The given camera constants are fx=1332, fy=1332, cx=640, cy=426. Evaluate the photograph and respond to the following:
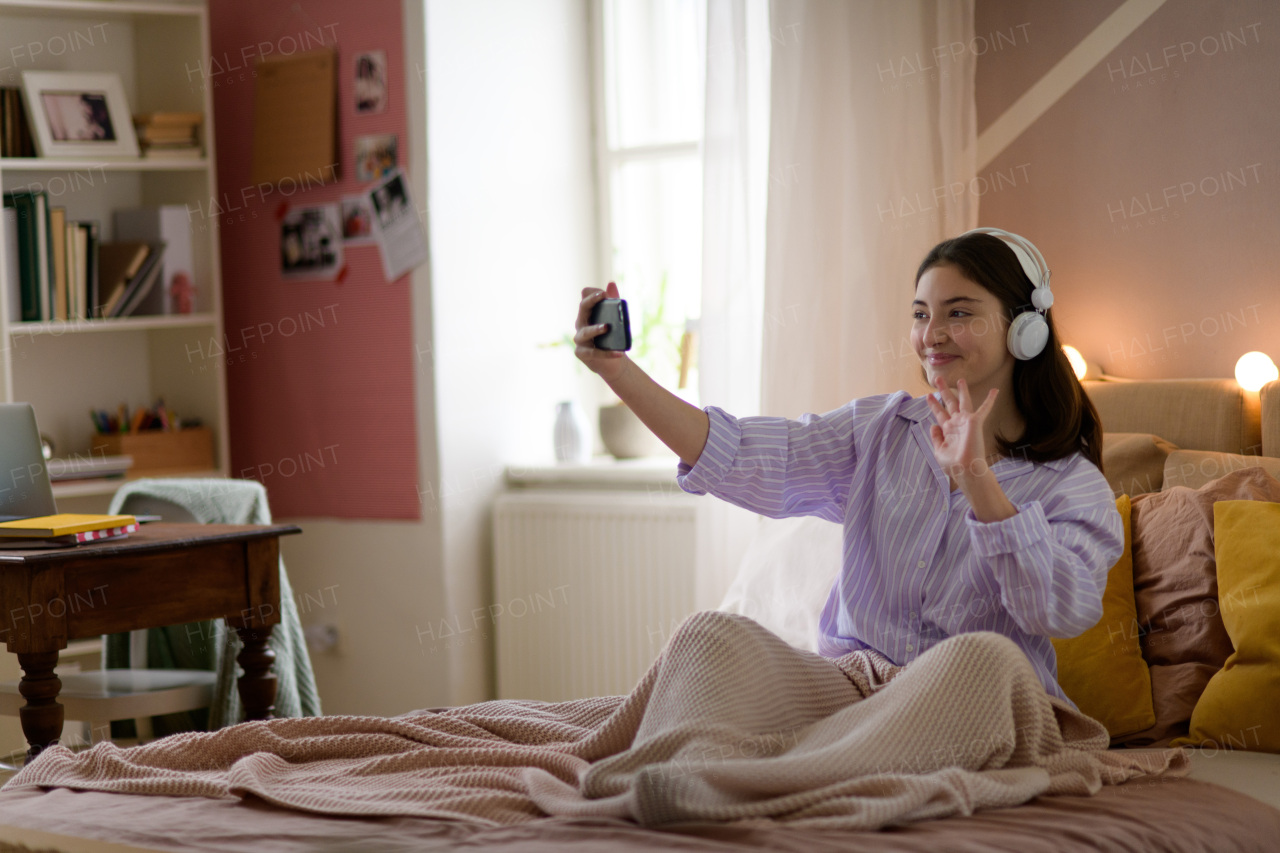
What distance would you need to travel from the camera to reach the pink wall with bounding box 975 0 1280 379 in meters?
2.35

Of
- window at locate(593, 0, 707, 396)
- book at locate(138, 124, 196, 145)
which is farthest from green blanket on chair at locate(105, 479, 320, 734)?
window at locate(593, 0, 707, 396)

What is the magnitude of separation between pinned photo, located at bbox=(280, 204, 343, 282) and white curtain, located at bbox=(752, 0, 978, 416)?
3.96 ft

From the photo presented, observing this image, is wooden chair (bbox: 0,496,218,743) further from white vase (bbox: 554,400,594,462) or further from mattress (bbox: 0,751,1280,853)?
mattress (bbox: 0,751,1280,853)

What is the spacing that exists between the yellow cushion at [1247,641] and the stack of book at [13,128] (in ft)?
9.10

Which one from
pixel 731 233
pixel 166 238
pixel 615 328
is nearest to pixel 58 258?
pixel 166 238

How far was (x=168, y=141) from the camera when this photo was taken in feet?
10.9

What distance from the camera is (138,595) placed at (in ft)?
7.39

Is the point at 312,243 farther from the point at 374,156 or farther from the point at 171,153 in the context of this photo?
the point at 171,153

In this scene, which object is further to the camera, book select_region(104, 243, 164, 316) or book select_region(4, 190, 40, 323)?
book select_region(104, 243, 164, 316)

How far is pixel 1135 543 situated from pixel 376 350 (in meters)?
1.93

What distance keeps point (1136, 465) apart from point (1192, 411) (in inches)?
6.6

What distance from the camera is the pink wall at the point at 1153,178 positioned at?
235 cm

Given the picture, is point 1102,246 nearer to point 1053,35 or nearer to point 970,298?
point 1053,35

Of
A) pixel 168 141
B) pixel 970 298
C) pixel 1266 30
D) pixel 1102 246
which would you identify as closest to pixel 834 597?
pixel 970 298
